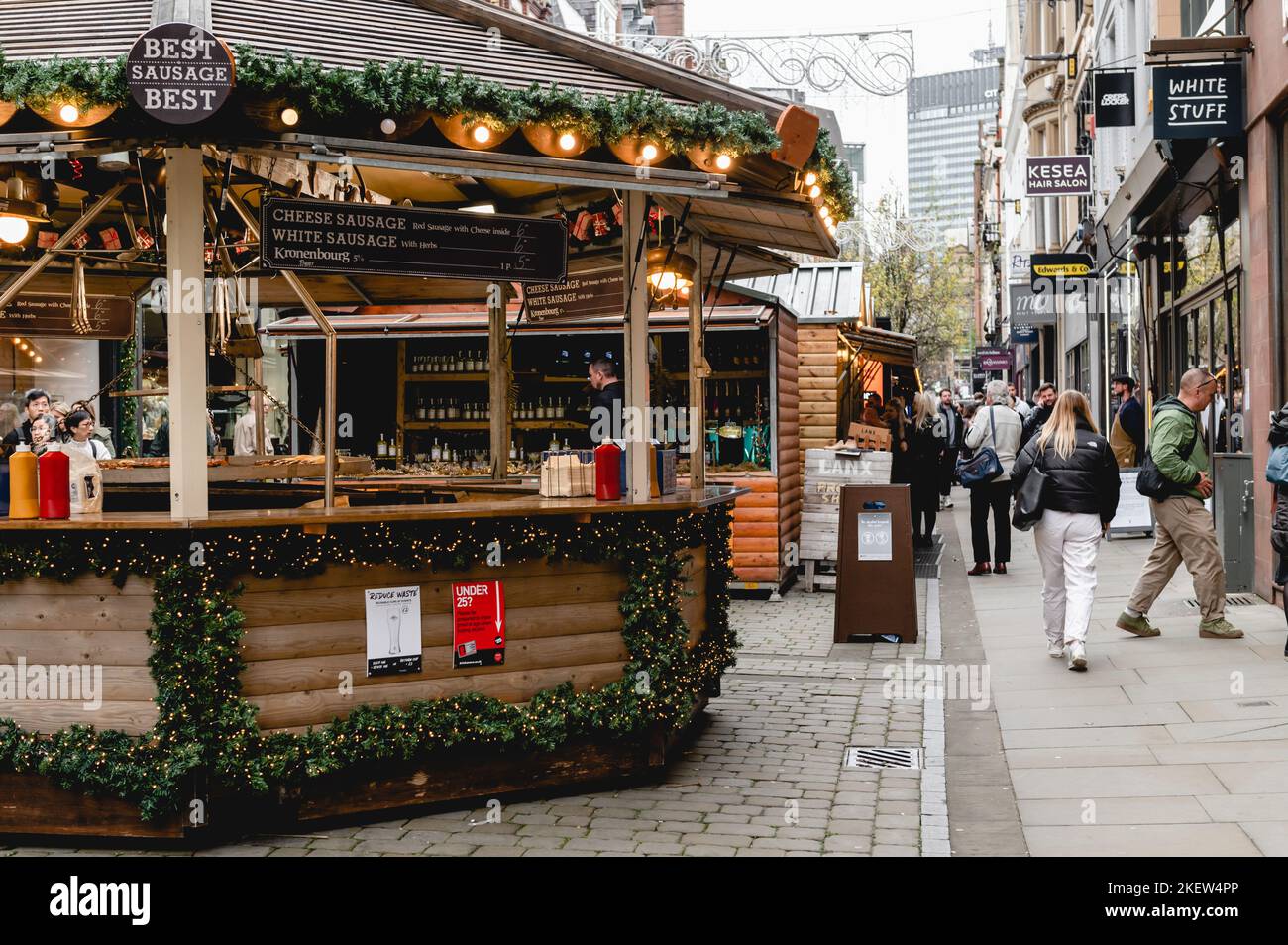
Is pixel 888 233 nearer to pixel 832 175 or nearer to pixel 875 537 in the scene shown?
pixel 875 537

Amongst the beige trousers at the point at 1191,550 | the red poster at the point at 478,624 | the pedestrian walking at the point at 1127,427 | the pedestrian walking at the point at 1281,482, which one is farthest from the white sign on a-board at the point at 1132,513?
the red poster at the point at 478,624

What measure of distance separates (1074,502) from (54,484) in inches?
257

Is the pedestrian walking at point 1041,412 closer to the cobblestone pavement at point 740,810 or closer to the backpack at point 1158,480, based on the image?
the backpack at point 1158,480

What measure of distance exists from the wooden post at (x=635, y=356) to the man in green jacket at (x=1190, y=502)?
447 cm

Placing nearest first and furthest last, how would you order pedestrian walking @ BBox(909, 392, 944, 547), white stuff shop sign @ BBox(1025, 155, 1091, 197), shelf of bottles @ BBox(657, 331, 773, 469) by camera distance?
shelf of bottles @ BBox(657, 331, 773, 469)
pedestrian walking @ BBox(909, 392, 944, 547)
white stuff shop sign @ BBox(1025, 155, 1091, 197)

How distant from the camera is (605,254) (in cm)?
907

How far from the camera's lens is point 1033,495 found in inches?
360

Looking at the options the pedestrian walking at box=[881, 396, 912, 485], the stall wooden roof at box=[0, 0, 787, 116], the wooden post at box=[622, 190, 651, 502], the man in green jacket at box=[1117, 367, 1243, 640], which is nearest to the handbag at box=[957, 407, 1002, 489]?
the pedestrian walking at box=[881, 396, 912, 485]

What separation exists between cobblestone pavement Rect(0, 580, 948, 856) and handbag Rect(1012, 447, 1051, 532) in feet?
5.20

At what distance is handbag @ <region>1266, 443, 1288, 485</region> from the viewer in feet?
27.2

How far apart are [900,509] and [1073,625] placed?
1949 mm

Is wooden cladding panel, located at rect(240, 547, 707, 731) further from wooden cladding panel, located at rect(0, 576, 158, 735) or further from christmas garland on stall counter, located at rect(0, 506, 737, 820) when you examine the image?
wooden cladding panel, located at rect(0, 576, 158, 735)

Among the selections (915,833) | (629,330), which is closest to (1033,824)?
(915,833)

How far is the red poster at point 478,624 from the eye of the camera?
20.9 feet
